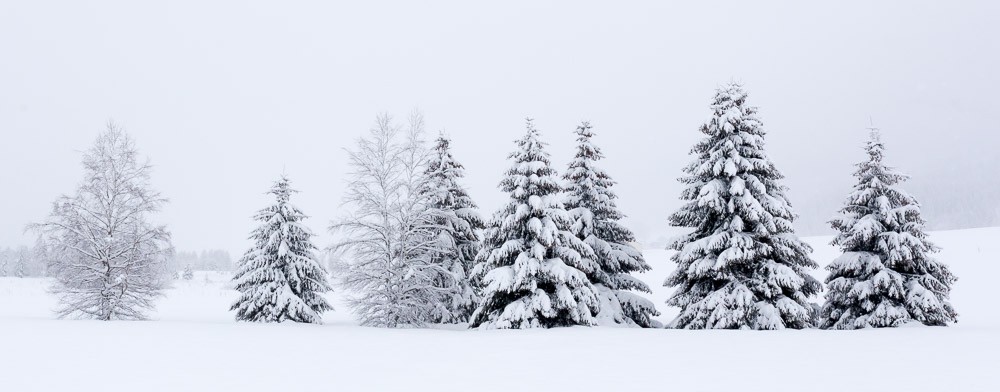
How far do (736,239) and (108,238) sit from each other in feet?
78.9

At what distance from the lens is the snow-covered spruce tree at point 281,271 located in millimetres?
24641

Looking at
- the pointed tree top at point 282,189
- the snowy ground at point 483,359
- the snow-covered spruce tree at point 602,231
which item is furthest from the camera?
the pointed tree top at point 282,189

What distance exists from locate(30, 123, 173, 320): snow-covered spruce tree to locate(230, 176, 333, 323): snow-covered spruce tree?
3.80m

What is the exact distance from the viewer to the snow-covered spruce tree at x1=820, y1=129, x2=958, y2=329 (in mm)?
19797

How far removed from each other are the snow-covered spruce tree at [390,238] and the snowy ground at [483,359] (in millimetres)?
4502

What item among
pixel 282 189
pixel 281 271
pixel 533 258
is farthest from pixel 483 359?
pixel 282 189

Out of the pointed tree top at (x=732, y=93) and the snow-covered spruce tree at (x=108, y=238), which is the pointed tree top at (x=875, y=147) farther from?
the snow-covered spruce tree at (x=108, y=238)

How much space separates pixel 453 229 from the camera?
82.8 ft

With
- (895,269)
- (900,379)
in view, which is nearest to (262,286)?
(900,379)

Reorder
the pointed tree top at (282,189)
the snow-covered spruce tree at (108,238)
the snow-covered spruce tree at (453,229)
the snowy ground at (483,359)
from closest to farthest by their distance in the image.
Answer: the snowy ground at (483,359)
the snow-covered spruce tree at (108,238)
the snow-covered spruce tree at (453,229)
the pointed tree top at (282,189)

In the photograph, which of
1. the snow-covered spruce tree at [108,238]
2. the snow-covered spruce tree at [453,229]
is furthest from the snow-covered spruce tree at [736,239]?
the snow-covered spruce tree at [108,238]

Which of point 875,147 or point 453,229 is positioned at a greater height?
point 875,147

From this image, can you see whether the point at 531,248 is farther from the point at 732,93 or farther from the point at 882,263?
the point at 882,263

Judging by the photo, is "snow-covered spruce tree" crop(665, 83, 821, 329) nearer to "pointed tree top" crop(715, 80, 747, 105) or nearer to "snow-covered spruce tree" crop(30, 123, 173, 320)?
"pointed tree top" crop(715, 80, 747, 105)
